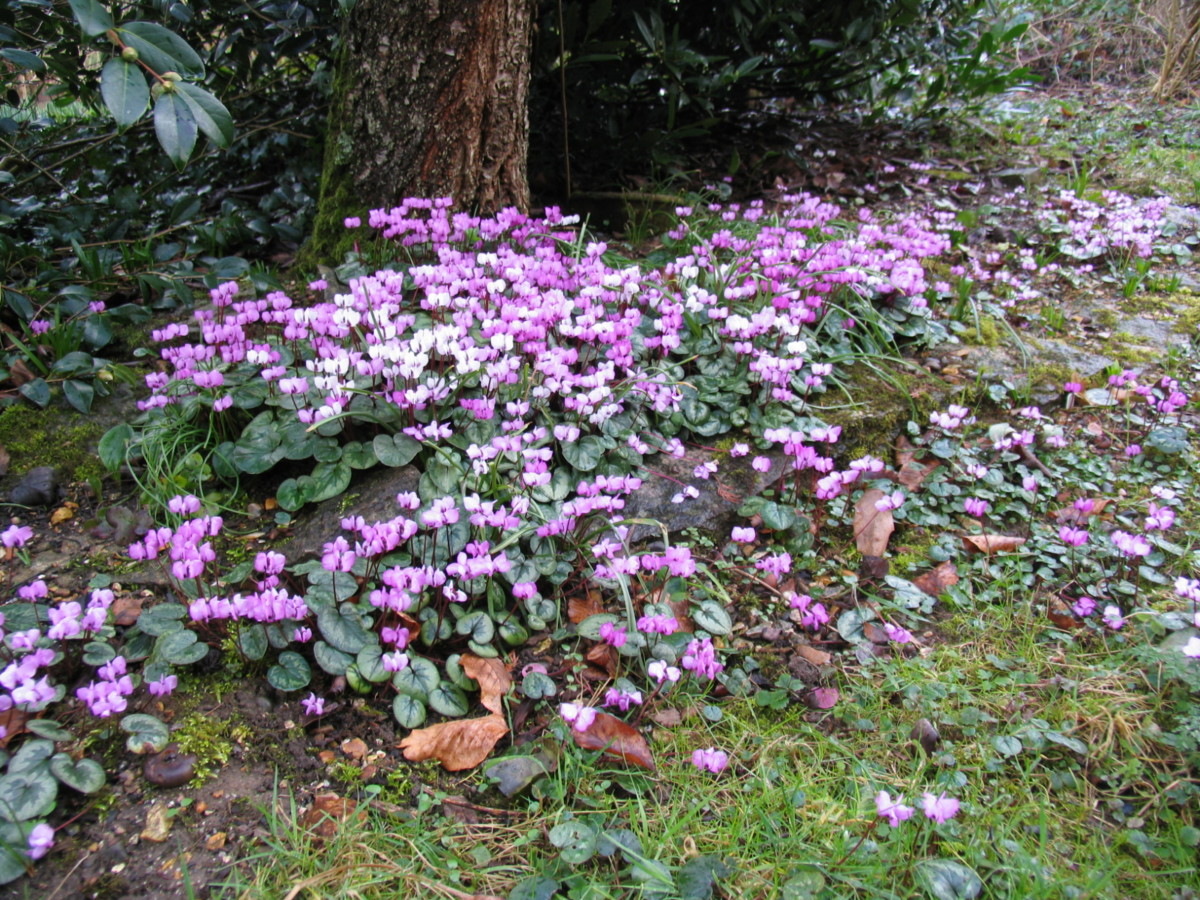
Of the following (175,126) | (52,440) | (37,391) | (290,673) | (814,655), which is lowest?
(814,655)

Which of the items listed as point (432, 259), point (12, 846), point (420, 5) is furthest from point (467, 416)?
point (420, 5)

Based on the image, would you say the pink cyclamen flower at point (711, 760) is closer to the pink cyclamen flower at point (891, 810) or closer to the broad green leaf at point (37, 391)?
the pink cyclamen flower at point (891, 810)

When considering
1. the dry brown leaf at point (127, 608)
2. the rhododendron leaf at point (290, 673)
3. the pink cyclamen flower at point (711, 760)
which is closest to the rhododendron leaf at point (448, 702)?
the rhododendron leaf at point (290, 673)

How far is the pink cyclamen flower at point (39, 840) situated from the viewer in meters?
1.25

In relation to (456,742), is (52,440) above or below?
above

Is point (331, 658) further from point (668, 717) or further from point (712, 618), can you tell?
point (712, 618)

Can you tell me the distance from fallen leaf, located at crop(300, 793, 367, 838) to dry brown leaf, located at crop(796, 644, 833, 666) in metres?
1.08

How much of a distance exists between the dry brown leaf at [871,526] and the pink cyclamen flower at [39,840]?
6.49 feet

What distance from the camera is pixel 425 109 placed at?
2898 mm

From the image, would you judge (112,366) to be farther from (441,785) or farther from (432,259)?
(441,785)

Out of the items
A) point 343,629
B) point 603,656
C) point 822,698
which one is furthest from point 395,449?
point 822,698

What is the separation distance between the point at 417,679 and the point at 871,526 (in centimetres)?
140

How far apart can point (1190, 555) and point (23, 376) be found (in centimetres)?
344

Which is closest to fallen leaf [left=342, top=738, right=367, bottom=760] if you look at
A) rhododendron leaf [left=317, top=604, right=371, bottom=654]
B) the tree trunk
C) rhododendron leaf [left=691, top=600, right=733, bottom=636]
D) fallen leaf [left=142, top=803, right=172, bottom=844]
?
rhododendron leaf [left=317, top=604, right=371, bottom=654]
